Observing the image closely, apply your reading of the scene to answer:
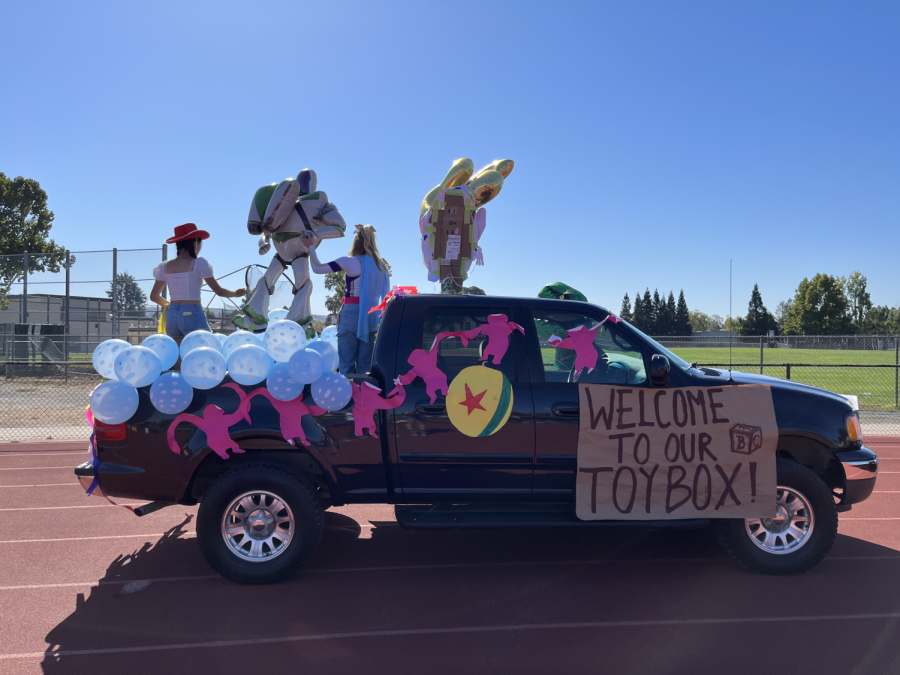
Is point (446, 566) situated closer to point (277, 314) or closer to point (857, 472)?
point (857, 472)

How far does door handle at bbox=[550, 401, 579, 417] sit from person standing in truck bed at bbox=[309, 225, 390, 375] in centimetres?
185

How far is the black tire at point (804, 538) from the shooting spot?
14.6 feet

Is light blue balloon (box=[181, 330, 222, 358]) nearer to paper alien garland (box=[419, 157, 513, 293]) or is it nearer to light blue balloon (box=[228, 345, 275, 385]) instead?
light blue balloon (box=[228, 345, 275, 385])

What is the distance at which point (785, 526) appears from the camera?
4.56 m

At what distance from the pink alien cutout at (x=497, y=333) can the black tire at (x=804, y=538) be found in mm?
2055

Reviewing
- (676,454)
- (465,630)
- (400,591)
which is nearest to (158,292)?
(400,591)

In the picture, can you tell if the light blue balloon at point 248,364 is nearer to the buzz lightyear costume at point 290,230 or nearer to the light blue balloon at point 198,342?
the light blue balloon at point 198,342

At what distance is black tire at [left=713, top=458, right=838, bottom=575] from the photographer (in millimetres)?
4465

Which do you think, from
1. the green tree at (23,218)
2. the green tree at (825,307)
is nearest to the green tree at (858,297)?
the green tree at (825,307)

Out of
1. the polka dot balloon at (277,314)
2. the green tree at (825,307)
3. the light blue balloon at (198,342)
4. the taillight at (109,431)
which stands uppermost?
the green tree at (825,307)

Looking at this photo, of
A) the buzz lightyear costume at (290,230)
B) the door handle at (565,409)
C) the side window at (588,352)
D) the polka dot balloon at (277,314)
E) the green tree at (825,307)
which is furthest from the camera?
the green tree at (825,307)

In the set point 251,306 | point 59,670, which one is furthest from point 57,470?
point 59,670

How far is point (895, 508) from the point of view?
6.42 m

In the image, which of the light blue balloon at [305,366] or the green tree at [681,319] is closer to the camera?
the light blue balloon at [305,366]
